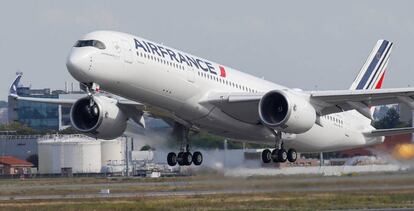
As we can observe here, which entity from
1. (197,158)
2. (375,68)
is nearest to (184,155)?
(197,158)

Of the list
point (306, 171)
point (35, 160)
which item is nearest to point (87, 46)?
point (306, 171)

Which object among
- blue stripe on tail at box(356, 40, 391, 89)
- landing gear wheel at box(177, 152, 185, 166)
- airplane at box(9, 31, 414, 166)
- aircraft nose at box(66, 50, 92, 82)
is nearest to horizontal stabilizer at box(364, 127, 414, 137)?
airplane at box(9, 31, 414, 166)

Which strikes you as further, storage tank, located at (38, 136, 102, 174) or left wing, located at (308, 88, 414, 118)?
storage tank, located at (38, 136, 102, 174)

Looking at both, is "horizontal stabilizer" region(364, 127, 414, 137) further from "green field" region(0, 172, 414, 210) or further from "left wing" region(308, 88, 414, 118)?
"left wing" region(308, 88, 414, 118)

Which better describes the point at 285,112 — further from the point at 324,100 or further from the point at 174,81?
the point at 174,81

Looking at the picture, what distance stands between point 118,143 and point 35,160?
402 inches

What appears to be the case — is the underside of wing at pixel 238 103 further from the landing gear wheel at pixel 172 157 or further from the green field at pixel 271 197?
the landing gear wheel at pixel 172 157

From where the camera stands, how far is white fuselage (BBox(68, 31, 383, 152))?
41.3 meters

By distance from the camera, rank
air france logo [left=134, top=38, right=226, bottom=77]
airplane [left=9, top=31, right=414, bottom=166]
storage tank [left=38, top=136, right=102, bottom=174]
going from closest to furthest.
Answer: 1. airplane [left=9, top=31, right=414, bottom=166]
2. air france logo [left=134, top=38, right=226, bottom=77]
3. storage tank [left=38, top=136, right=102, bottom=174]

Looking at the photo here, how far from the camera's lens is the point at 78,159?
3944 inches

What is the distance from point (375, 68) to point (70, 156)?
159 feet

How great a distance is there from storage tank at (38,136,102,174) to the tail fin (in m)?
45.5

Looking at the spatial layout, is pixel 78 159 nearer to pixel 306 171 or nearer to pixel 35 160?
pixel 35 160

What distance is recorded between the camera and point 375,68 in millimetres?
57812
